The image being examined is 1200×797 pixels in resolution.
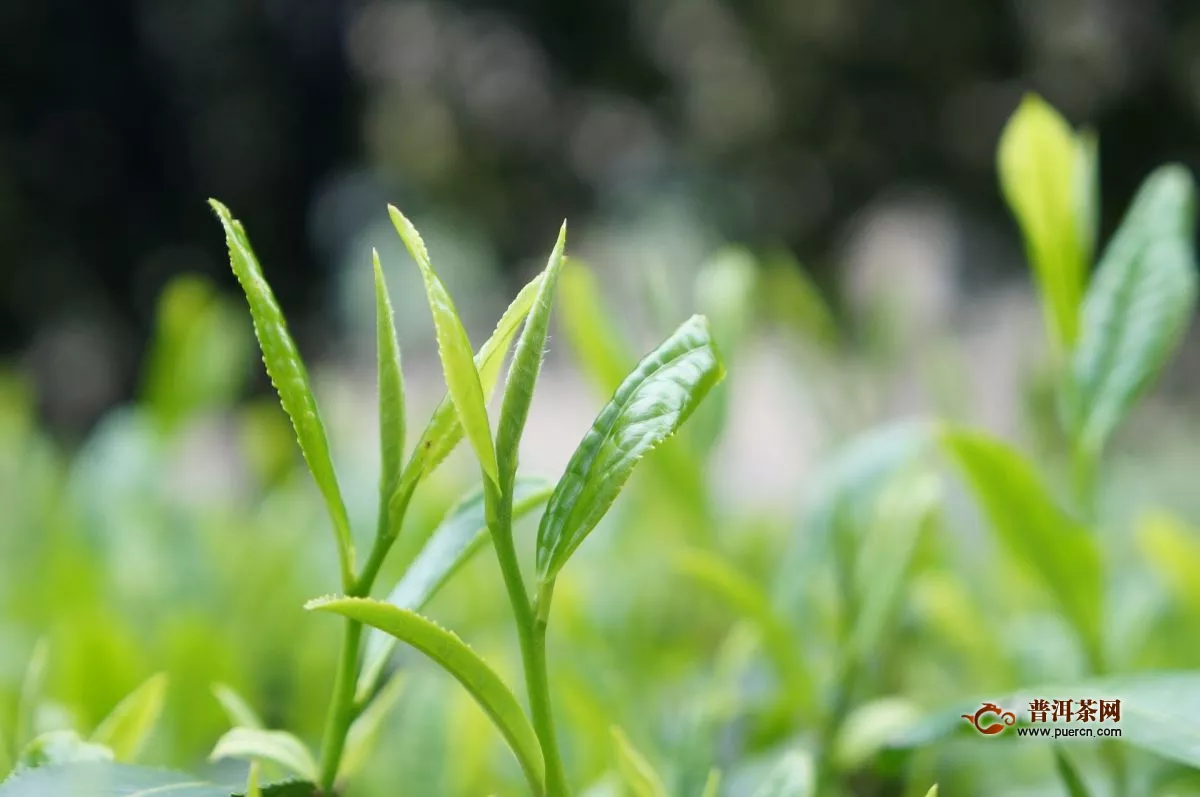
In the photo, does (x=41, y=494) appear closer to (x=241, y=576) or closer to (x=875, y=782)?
(x=241, y=576)

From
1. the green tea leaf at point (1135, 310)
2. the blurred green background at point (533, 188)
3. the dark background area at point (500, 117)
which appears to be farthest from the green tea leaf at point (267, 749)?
the dark background area at point (500, 117)

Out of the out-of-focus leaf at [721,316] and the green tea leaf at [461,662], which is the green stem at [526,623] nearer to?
the green tea leaf at [461,662]

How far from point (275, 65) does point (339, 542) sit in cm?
426

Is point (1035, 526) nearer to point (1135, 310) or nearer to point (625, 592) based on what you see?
point (1135, 310)

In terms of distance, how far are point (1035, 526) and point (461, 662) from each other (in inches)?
12.7

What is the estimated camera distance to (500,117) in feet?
15.7

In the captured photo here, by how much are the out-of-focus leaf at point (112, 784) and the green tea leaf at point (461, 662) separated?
0.09 m

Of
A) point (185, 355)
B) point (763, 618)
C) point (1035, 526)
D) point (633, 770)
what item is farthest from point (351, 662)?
point (185, 355)

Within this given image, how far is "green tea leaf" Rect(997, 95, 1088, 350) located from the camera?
56 centimetres

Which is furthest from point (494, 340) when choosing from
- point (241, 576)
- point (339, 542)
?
point (241, 576)

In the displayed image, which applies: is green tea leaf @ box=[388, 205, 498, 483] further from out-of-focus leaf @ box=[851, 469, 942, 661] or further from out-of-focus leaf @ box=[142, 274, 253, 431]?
out-of-focus leaf @ box=[142, 274, 253, 431]

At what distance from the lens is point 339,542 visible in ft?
1.27

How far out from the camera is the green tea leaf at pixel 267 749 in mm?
358

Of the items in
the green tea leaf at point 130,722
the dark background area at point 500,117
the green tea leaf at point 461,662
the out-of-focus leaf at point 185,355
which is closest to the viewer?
the green tea leaf at point 461,662
